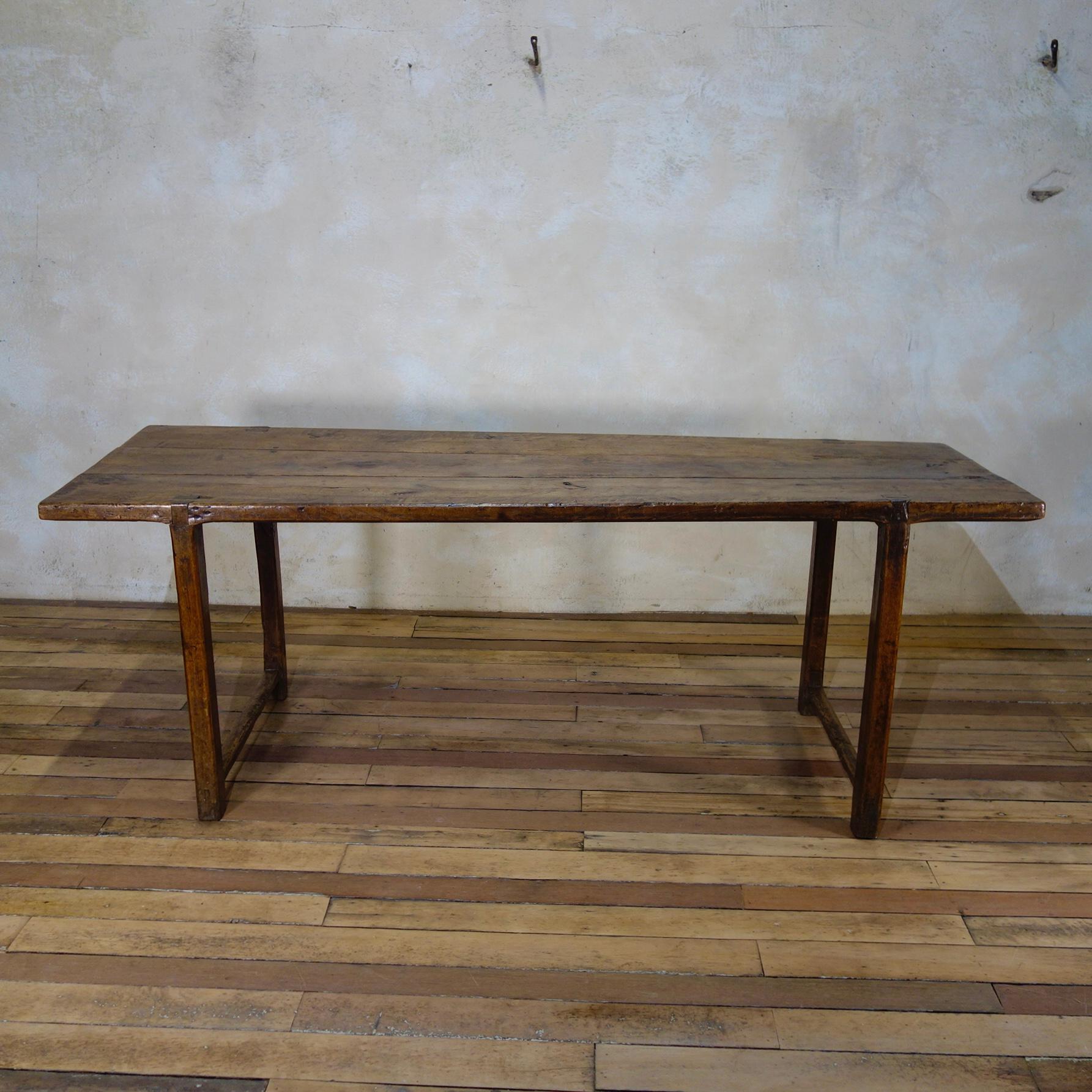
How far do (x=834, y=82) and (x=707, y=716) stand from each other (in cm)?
199

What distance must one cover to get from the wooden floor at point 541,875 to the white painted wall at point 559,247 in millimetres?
606

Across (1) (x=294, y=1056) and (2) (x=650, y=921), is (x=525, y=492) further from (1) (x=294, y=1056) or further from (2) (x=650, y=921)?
(1) (x=294, y=1056)

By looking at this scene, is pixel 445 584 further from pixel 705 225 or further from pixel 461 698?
pixel 705 225

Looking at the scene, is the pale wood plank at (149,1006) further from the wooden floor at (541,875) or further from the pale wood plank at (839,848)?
the pale wood plank at (839,848)

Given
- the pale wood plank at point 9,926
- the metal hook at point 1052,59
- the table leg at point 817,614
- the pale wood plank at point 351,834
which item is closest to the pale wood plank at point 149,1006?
the pale wood plank at point 9,926

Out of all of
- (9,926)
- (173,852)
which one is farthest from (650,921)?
(9,926)

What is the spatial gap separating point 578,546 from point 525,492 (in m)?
1.36

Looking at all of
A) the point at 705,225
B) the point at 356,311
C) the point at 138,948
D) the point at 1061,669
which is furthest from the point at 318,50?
the point at 1061,669

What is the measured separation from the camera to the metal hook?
328 centimetres

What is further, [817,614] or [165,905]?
[817,614]

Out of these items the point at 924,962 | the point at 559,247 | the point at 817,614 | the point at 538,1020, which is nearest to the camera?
the point at 538,1020

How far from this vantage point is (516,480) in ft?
8.43

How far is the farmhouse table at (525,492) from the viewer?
238 cm

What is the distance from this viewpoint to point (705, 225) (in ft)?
11.4
